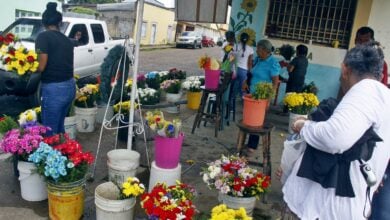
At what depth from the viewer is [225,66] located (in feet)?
20.4

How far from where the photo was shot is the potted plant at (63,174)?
10.6 feet

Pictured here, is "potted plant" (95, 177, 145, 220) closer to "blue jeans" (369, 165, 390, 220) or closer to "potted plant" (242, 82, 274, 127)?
"potted plant" (242, 82, 274, 127)

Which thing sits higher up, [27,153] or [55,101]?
[55,101]

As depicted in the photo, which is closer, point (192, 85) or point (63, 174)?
point (63, 174)

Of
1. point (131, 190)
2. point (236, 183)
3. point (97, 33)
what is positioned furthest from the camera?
point (97, 33)

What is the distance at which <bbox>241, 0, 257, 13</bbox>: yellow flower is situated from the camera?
29.2ft

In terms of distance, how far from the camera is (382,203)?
9.13 feet

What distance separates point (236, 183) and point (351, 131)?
1.76 metres

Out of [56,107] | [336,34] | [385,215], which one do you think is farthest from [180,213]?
[336,34]

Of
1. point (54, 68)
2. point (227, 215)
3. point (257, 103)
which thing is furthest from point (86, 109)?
point (227, 215)

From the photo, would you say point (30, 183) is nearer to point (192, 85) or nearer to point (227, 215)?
point (227, 215)

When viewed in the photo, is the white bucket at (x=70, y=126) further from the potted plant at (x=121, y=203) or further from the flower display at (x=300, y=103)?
the flower display at (x=300, y=103)

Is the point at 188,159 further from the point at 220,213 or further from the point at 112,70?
the point at 220,213

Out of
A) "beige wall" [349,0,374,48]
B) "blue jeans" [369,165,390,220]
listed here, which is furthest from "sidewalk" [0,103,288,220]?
"beige wall" [349,0,374,48]
